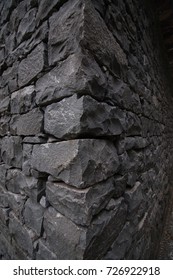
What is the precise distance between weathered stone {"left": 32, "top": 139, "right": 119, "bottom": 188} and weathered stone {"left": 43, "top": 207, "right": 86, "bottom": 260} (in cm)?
22

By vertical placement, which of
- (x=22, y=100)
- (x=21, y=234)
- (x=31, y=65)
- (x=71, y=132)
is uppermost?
(x=31, y=65)

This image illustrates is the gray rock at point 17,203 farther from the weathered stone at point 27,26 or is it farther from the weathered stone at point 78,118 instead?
the weathered stone at point 27,26

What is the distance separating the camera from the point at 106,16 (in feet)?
3.22

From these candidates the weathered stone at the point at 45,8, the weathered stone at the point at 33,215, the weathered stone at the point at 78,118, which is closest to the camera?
the weathered stone at the point at 78,118

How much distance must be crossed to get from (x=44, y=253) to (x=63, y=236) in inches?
10.8

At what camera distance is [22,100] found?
45.1 inches

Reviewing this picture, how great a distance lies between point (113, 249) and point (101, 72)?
40.6 inches

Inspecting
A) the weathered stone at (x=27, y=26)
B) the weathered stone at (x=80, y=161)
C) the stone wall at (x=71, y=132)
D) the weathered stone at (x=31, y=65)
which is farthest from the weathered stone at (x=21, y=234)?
the weathered stone at (x=27, y=26)

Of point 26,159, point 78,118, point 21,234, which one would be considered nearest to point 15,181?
point 26,159

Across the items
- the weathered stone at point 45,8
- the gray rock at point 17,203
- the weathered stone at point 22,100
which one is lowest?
the gray rock at point 17,203

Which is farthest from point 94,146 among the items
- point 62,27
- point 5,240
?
point 5,240

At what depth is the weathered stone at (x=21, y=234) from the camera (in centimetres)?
110

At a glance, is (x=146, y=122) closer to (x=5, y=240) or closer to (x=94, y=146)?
(x=94, y=146)

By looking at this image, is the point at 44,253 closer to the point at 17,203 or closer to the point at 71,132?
the point at 17,203
